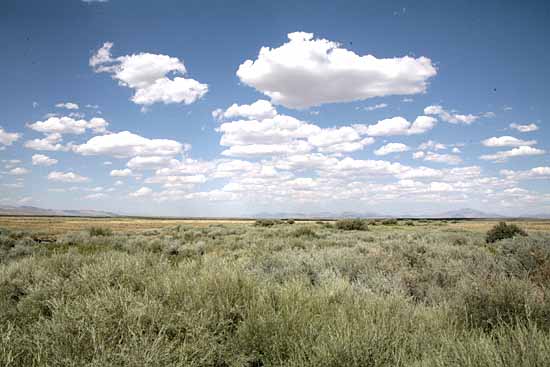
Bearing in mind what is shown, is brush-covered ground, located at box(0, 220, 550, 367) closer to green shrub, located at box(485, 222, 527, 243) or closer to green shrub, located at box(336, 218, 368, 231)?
green shrub, located at box(485, 222, 527, 243)

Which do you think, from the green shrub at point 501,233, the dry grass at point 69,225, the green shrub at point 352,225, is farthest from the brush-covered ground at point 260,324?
the dry grass at point 69,225

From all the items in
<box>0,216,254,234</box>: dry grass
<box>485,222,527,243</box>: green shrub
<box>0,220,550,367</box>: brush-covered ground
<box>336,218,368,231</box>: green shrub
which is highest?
<box>0,220,550,367</box>: brush-covered ground

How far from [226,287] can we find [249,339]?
127 cm

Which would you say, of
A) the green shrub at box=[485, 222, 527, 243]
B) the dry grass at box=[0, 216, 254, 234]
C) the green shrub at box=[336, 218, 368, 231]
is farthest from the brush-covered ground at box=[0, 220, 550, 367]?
the dry grass at box=[0, 216, 254, 234]

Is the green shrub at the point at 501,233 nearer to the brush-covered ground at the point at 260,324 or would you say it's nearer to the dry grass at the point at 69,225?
the brush-covered ground at the point at 260,324

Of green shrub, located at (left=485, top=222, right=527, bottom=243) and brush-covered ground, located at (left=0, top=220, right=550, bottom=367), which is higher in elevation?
brush-covered ground, located at (left=0, top=220, right=550, bottom=367)

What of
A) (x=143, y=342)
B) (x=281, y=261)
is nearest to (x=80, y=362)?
(x=143, y=342)

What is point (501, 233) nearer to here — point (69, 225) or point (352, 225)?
point (352, 225)

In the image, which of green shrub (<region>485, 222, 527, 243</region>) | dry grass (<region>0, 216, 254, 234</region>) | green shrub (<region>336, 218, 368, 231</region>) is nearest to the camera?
green shrub (<region>485, 222, 527, 243</region>)

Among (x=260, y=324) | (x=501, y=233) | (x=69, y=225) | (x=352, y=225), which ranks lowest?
(x=69, y=225)

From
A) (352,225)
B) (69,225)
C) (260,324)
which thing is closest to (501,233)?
(352,225)

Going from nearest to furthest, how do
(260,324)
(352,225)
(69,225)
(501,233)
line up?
(260,324) < (501,233) < (352,225) < (69,225)

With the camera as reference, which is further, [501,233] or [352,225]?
[352,225]

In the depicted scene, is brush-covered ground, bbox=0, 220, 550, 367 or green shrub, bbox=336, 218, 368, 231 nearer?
brush-covered ground, bbox=0, 220, 550, 367
